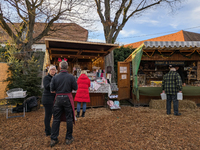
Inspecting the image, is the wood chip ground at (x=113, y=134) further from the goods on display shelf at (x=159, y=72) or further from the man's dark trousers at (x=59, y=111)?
the goods on display shelf at (x=159, y=72)

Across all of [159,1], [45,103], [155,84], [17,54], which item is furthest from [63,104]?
[159,1]

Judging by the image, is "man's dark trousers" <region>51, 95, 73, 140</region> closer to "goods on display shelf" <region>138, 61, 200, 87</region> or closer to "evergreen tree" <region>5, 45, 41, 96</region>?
"evergreen tree" <region>5, 45, 41, 96</region>

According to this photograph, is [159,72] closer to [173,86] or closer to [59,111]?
[173,86]

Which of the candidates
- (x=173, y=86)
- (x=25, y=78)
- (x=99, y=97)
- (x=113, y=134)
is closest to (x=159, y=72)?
(x=173, y=86)

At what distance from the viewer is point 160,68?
8.02m

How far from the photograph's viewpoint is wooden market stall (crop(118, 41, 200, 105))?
19.8 feet

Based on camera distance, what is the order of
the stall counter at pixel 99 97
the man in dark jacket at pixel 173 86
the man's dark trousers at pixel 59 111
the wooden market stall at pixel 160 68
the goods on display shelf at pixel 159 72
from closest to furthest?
the man's dark trousers at pixel 59 111
the man in dark jacket at pixel 173 86
the wooden market stall at pixel 160 68
the stall counter at pixel 99 97
the goods on display shelf at pixel 159 72

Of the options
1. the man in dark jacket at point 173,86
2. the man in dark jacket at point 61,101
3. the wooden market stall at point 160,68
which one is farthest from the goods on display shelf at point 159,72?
the man in dark jacket at point 61,101

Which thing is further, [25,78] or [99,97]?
[99,97]

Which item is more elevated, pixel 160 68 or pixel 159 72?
pixel 160 68

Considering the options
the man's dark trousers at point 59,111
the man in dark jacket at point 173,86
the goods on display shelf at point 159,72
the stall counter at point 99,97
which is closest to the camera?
the man's dark trousers at point 59,111

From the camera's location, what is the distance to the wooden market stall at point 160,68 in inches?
237

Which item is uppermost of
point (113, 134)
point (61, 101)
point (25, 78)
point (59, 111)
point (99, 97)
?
point (25, 78)

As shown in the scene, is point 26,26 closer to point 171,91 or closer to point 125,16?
point 125,16
